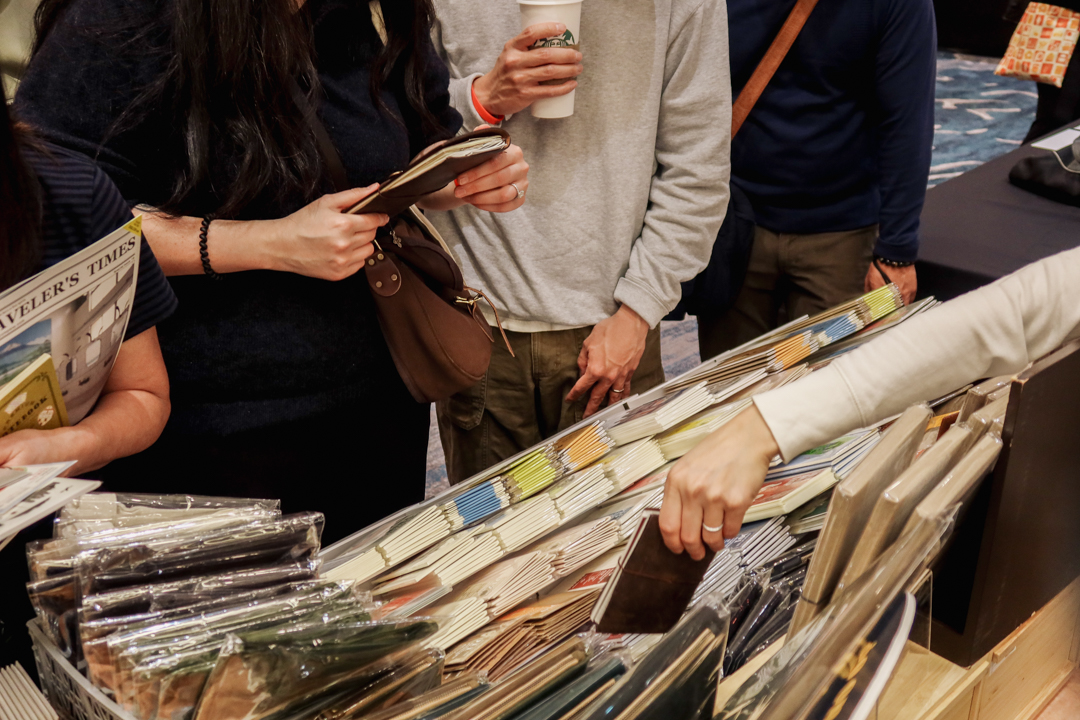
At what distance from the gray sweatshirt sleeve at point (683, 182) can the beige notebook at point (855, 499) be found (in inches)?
39.1

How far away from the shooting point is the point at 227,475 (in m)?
1.50

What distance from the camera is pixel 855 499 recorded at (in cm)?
79

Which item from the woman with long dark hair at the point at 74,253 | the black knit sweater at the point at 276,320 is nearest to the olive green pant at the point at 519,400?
the black knit sweater at the point at 276,320

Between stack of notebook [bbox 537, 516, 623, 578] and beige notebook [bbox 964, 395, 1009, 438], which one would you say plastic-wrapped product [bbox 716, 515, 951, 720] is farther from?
stack of notebook [bbox 537, 516, 623, 578]

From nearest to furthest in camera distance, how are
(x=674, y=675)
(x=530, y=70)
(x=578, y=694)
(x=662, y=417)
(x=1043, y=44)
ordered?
(x=674, y=675) < (x=578, y=694) < (x=662, y=417) < (x=530, y=70) < (x=1043, y=44)

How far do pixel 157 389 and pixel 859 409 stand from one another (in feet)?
2.98

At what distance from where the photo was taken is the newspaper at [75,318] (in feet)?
2.88

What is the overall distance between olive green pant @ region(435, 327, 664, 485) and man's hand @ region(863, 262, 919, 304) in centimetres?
68

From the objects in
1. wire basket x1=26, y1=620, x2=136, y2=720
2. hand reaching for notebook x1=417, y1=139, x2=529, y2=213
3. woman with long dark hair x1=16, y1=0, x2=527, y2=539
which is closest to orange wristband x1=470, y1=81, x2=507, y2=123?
woman with long dark hair x1=16, y1=0, x2=527, y2=539

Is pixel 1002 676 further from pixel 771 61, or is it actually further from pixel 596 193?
pixel 771 61

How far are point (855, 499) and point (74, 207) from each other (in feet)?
3.06

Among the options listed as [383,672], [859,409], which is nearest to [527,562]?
[383,672]

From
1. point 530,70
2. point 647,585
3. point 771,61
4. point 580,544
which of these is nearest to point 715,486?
point 647,585

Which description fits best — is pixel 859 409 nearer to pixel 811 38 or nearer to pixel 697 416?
pixel 697 416
